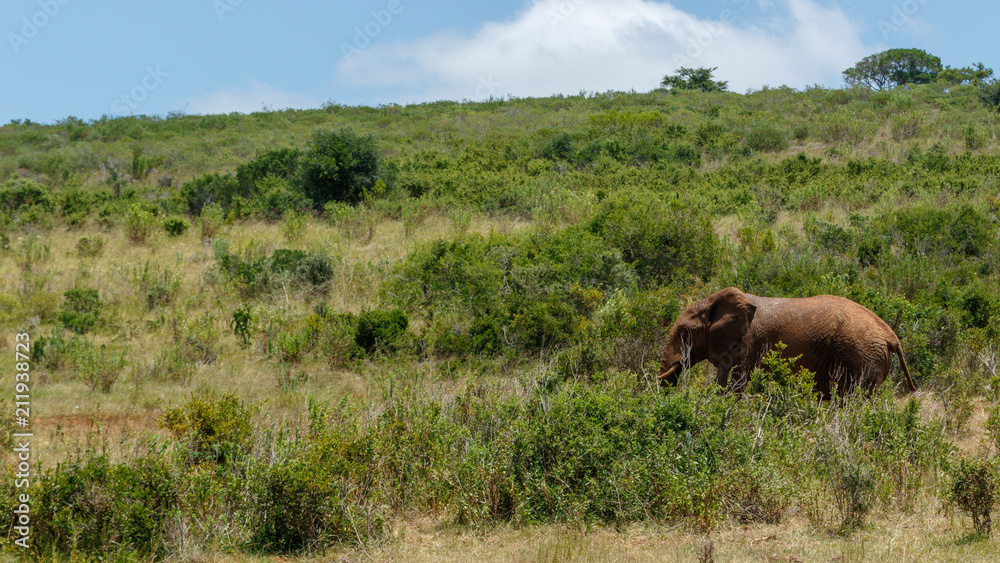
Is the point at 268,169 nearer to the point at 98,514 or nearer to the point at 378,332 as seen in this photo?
the point at 378,332

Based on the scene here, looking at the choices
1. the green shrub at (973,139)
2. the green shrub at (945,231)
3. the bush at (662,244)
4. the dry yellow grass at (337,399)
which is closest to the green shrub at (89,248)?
the dry yellow grass at (337,399)

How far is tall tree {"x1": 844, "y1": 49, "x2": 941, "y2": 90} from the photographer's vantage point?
53125 mm

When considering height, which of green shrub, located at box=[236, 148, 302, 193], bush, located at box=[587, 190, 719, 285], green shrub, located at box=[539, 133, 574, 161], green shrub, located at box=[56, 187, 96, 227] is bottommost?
bush, located at box=[587, 190, 719, 285]

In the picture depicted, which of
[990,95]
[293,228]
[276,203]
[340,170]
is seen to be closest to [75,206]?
[276,203]

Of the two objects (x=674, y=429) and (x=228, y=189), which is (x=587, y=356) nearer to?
(x=674, y=429)

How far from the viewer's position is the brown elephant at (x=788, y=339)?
7738 millimetres

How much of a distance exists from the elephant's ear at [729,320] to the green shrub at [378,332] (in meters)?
5.04

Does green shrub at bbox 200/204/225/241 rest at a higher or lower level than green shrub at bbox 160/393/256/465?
higher

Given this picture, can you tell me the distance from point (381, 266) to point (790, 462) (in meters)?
10.2

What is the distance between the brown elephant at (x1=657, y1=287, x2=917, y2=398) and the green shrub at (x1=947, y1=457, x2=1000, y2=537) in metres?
2.49

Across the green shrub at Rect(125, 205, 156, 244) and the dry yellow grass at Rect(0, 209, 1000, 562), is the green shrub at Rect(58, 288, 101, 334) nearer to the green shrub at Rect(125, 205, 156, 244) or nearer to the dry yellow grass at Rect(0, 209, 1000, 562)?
the dry yellow grass at Rect(0, 209, 1000, 562)

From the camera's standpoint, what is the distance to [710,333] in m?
8.24

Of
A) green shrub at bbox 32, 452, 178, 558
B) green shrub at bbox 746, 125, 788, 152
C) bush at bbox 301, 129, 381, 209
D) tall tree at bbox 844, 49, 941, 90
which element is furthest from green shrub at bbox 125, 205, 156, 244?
tall tree at bbox 844, 49, 941, 90

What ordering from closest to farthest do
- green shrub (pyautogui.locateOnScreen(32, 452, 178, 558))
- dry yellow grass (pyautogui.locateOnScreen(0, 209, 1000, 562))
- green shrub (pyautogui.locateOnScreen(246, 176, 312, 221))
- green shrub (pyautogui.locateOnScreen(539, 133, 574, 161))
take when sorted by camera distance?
dry yellow grass (pyautogui.locateOnScreen(0, 209, 1000, 562)), green shrub (pyautogui.locateOnScreen(32, 452, 178, 558)), green shrub (pyautogui.locateOnScreen(246, 176, 312, 221)), green shrub (pyautogui.locateOnScreen(539, 133, 574, 161))
